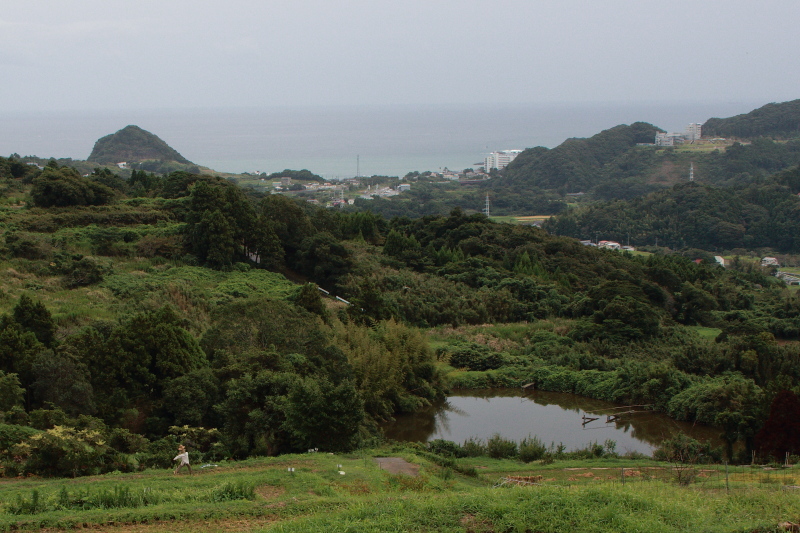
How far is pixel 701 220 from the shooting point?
175ft

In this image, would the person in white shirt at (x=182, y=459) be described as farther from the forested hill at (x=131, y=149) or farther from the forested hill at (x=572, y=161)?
the forested hill at (x=572, y=161)

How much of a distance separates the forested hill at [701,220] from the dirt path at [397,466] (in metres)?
48.7

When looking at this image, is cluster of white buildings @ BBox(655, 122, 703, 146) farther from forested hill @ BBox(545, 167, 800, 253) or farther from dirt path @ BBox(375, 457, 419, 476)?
dirt path @ BBox(375, 457, 419, 476)

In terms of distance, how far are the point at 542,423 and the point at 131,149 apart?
67023mm

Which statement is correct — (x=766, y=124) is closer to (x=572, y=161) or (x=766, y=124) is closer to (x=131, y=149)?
(x=572, y=161)

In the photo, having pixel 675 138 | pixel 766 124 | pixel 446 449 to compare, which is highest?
pixel 766 124

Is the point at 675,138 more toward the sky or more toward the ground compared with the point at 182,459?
more toward the sky

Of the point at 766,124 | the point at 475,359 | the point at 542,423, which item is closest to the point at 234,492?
the point at 542,423

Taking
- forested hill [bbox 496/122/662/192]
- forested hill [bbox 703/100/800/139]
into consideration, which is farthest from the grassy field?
forested hill [bbox 703/100/800/139]

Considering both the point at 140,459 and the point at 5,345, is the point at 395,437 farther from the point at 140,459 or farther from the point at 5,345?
the point at 5,345

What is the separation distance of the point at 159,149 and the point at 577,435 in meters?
68.6

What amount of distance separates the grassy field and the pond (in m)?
5.47

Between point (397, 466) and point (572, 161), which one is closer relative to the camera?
point (397, 466)

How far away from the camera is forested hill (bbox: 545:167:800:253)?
52.8 meters
